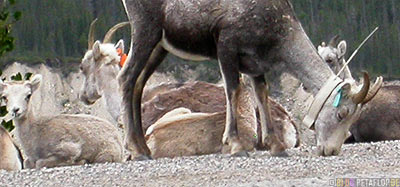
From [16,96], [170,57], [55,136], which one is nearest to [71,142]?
[55,136]

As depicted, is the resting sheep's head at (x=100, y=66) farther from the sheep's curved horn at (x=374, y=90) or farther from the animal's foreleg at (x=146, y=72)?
the sheep's curved horn at (x=374, y=90)

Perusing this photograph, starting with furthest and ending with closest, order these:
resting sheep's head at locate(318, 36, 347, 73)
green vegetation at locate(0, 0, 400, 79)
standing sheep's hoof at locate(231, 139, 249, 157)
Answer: green vegetation at locate(0, 0, 400, 79) < resting sheep's head at locate(318, 36, 347, 73) < standing sheep's hoof at locate(231, 139, 249, 157)

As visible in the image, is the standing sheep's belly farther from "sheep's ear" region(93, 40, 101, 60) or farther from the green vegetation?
the green vegetation

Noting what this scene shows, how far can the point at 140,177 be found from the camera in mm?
10992

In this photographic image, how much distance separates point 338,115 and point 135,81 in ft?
8.16

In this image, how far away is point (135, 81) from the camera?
1370 centimetres

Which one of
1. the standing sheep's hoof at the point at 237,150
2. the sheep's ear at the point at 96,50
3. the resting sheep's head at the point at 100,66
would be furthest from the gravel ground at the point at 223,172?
the resting sheep's head at the point at 100,66

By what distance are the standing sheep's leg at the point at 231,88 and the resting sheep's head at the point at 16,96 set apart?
2.57 meters

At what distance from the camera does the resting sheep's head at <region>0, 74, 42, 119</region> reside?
13.9 meters

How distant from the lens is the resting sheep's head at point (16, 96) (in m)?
13.9

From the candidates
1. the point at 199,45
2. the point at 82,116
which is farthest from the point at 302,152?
the point at 82,116

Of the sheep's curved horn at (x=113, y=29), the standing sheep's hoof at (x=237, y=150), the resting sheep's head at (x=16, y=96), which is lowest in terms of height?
the standing sheep's hoof at (x=237, y=150)

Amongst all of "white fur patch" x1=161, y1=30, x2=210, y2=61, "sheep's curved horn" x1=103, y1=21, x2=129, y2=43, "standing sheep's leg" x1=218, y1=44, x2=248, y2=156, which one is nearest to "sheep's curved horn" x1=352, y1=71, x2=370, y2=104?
"standing sheep's leg" x1=218, y1=44, x2=248, y2=156

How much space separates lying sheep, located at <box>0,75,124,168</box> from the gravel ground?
4.77 feet
